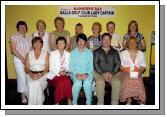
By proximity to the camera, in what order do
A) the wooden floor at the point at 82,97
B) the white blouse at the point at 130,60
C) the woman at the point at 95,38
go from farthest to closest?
the woman at the point at 95,38, the white blouse at the point at 130,60, the wooden floor at the point at 82,97

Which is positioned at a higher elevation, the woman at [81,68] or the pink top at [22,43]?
the pink top at [22,43]

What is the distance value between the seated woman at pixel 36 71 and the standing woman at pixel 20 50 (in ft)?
0.50

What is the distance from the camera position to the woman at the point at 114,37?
5.47 metres

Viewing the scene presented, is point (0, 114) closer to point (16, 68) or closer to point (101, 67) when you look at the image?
point (16, 68)

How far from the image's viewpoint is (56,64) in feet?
17.1

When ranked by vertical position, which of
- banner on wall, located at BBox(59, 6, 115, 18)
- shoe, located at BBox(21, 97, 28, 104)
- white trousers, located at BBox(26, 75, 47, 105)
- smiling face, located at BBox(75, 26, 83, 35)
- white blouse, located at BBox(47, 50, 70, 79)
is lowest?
shoe, located at BBox(21, 97, 28, 104)

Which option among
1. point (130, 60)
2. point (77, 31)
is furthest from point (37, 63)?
point (130, 60)

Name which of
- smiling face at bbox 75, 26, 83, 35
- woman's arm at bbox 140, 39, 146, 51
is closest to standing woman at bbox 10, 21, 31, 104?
smiling face at bbox 75, 26, 83, 35

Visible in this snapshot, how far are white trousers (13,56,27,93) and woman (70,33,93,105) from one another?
855mm

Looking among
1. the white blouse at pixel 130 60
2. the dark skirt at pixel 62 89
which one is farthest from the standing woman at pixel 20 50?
the white blouse at pixel 130 60

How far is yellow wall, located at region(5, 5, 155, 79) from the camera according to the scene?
5.46 meters

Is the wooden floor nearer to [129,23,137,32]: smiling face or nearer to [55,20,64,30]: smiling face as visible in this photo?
[129,23,137,32]: smiling face

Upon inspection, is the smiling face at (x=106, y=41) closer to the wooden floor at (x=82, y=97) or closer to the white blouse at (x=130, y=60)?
the white blouse at (x=130, y=60)

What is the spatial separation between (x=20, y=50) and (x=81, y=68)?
1.11 m
